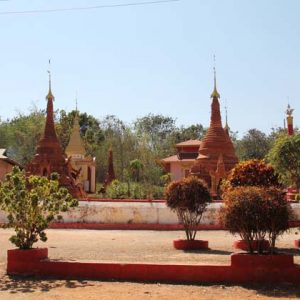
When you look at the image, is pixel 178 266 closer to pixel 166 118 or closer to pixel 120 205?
pixel 120 205

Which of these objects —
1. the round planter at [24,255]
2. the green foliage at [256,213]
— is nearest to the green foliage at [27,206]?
the round planter at [24,255]

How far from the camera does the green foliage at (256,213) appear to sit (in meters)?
10.2

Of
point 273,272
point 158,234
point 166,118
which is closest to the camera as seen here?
point 273,272

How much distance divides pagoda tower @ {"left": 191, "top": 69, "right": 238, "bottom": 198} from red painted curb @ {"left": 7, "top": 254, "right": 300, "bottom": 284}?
28717 millimetres

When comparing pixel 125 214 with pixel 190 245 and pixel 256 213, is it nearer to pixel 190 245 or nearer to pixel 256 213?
pixel 190 245

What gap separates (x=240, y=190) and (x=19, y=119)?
6584 cm

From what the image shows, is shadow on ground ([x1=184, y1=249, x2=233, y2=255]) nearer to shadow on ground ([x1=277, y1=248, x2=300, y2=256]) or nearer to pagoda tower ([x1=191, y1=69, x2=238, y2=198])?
shadow on ground ([x1=277, y1=248, x2=300, y2=256])

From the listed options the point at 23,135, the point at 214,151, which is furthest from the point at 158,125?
the point at 214,151

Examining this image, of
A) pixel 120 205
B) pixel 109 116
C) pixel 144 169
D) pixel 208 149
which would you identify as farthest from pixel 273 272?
pixel 109 116

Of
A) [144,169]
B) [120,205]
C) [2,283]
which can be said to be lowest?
[2,283]

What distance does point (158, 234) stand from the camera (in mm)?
21094

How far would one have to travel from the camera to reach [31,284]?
10438 mm

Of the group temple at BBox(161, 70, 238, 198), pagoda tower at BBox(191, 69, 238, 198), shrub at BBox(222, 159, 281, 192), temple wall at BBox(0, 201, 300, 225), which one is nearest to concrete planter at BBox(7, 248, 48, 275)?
shrub at BBox(222, 159, 281, 192)

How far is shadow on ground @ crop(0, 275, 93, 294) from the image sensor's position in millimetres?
9977
